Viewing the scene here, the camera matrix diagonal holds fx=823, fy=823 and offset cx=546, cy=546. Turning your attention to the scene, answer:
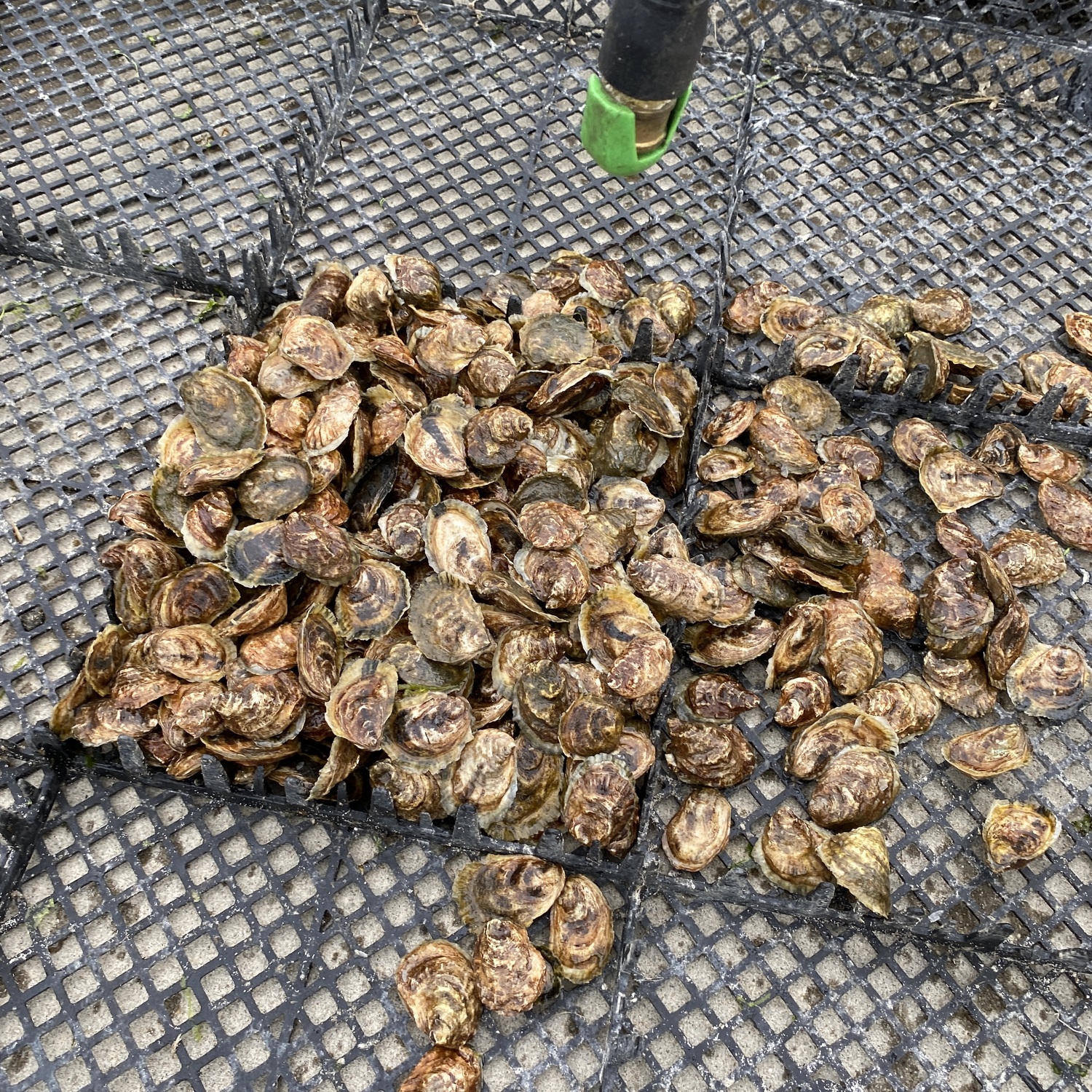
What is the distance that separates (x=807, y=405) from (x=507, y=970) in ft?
5.58

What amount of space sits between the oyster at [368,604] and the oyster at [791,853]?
0.97 meters

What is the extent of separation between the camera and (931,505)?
7.84 feet

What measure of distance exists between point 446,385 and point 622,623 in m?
0.84

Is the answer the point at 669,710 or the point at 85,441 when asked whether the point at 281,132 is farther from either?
the point at 669,710

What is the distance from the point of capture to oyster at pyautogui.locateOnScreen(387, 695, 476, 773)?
5.91ft

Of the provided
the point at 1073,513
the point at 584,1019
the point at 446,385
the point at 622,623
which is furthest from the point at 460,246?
the point at 584,1019

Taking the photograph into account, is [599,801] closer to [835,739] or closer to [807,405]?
[835,739]

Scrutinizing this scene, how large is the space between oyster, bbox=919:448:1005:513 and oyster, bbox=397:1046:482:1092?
1.83 meters

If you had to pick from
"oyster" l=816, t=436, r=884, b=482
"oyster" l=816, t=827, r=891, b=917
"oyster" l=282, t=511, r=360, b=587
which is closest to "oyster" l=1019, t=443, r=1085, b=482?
"oyster" l=816, t=436, r=884, b=482

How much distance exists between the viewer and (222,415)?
6.89 ft

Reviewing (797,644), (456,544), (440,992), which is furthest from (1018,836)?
(456,544)

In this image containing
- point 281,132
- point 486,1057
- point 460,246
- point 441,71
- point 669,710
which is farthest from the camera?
point 441,71

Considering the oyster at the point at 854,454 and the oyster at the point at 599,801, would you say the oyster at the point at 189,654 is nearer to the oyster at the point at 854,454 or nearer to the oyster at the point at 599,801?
the oyster at the point at 599,801

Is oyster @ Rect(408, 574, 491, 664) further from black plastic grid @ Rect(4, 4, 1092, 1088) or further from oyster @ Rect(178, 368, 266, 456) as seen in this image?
oyster @ Rect(178, 368, 266, 456)
